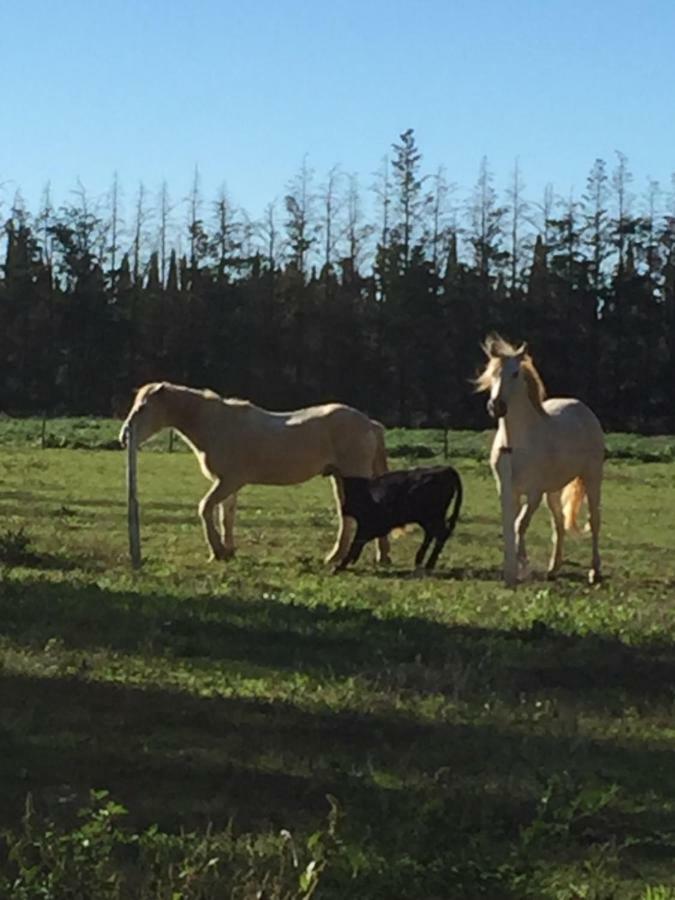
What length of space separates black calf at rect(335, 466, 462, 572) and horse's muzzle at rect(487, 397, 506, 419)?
126cm

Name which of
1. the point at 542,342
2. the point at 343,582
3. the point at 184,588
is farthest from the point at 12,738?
the point at 542,342

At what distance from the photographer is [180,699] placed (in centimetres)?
805

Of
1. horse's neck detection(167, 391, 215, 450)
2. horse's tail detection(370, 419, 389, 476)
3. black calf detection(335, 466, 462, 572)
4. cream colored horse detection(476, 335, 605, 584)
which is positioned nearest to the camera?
cream colored horse detection(476, 335, 605, 584)

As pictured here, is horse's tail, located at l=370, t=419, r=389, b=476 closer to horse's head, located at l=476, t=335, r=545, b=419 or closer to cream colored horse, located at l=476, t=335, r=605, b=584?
cream colored horse, located at l=476, t=335, r=605, b=584

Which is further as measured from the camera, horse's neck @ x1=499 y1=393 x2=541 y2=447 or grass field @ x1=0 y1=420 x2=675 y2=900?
horse's neck @ x1=499 y1=393 x2=541 y2=447

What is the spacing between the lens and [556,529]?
15789 mm

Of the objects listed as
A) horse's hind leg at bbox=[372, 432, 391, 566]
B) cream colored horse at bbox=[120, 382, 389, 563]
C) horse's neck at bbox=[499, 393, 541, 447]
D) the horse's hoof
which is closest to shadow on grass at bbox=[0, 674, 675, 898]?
horse's neck at bbox=[499, 393, 541, 447]

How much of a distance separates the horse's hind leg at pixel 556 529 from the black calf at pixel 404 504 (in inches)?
41.2

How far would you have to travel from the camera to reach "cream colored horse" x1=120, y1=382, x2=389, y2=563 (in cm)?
1638

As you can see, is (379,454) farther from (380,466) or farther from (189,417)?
(189,417)

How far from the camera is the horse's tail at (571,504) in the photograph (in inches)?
639

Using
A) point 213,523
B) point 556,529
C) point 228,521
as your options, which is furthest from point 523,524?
point 228,521

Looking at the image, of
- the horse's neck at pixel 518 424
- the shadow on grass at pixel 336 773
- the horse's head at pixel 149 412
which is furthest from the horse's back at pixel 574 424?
the shadow on grass at pixel 336 773

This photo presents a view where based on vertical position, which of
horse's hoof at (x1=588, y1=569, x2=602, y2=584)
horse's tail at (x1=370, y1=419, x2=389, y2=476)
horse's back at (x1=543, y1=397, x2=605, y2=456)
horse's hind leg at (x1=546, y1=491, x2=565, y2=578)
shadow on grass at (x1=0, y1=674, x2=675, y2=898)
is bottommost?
horse's hoof at (x1=588, y1=569, x2=602, y2=584)
